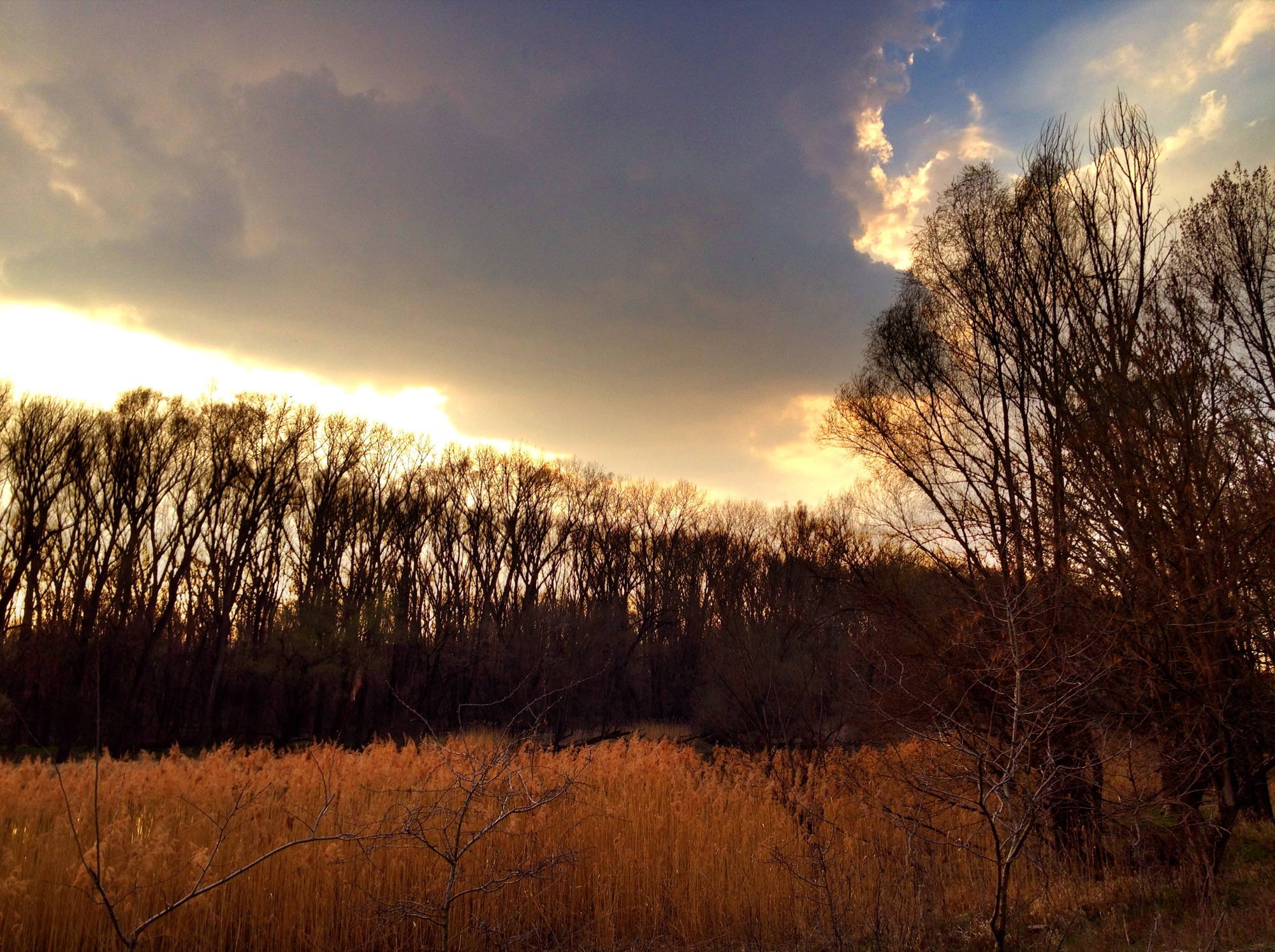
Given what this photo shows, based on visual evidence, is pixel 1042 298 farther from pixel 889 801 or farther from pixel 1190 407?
pixel 889 801

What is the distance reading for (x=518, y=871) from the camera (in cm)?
505

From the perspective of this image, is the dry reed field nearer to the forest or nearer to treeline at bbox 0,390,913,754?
the forest

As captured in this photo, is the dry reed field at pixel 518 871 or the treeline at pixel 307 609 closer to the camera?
the dry reed field at pixel 518 871

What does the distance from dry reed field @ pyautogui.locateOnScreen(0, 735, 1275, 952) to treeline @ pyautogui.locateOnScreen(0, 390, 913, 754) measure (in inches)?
409

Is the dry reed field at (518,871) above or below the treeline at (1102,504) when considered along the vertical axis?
below

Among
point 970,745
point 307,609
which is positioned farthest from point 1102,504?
point 307,609

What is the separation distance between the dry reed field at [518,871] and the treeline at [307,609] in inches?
409

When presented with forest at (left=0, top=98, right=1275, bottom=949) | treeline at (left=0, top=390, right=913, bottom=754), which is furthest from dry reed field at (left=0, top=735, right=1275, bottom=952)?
treeline at (left=0, top=390, right=913, bottom=754)

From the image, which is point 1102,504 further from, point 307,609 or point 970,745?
point 307,609

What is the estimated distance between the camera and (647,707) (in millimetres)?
41062

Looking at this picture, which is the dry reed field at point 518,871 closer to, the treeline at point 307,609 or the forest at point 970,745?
the forest at point 970,745

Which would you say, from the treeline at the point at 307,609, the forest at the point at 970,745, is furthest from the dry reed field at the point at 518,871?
the treeline at the point at 307,609

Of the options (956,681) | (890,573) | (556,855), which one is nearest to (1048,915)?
(956,681)

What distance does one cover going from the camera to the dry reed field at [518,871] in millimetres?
5422
